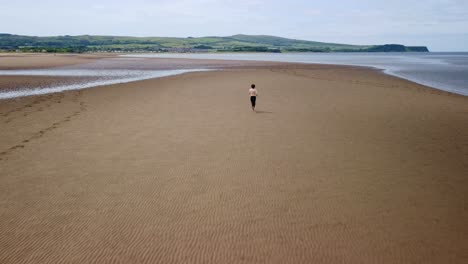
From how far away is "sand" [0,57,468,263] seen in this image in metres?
7.34

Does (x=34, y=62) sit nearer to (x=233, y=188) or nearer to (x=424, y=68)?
(x=424, y=68)

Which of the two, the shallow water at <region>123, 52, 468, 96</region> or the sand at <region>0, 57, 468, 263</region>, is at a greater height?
the sand at <region>0, 57, 468, 263</region>

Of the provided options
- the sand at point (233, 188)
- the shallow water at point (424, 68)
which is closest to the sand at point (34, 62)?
the shallow water at point (424, 68)

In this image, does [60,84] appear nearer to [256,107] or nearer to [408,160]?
[256,107]

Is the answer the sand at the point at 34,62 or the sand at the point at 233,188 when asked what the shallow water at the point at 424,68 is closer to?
the sand at the point at 233,188

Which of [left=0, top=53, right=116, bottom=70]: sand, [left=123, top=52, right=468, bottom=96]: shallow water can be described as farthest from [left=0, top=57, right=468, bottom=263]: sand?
[left=0, top=53, right=116, bottom=70]: sand

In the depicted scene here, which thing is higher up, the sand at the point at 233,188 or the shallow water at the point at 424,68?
the sand at the point at 233,188

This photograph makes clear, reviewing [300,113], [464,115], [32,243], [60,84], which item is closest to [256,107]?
[300,113]

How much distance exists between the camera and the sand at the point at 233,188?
7344 mm

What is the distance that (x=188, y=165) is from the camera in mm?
12203

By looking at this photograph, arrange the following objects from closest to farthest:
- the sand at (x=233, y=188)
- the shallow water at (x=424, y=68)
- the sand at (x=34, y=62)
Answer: the sand at (x=233, y=188) → the shallow water at (x=424, y=68) → the sand at (x=34, y=62)

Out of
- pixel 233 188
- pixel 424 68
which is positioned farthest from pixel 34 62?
pixel 233 188

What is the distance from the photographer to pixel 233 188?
1031 cm

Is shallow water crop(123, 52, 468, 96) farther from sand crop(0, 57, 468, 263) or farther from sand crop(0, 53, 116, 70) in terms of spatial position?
sand crop(0, 53, 116, 70)
